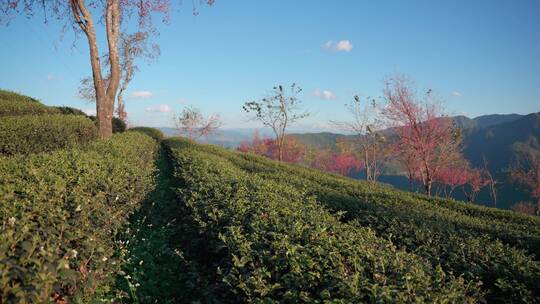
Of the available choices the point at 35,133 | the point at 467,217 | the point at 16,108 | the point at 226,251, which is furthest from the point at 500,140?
the point at 226,251

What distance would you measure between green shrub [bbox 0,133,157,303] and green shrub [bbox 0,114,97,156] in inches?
218

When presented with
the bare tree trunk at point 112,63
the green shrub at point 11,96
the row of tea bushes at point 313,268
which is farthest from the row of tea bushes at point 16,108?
the row of tea bushes at point 313,268

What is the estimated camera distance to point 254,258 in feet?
10.7

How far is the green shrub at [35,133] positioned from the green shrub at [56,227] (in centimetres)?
554

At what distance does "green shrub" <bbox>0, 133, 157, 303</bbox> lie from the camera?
83.1 inches

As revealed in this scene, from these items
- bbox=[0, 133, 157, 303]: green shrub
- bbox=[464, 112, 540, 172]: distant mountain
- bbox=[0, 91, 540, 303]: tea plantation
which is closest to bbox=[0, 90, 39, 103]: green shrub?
bbox=[0, 91, 540, 303]: tea plantation

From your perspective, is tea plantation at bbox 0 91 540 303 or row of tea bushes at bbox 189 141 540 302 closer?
tea plantation at bbox 0 91 540 303

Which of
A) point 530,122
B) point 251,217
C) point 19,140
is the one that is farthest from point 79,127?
point 530,122

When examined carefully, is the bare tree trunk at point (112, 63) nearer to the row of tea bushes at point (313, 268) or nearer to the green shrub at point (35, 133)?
the green shrub at point (35, 133)

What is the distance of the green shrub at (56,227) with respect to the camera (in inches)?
83.1

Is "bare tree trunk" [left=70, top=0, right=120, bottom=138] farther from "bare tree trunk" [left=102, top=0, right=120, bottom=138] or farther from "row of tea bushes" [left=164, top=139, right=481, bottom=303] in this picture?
"row of tea bushes" [left=164, top=139, right=481, bottom=303]

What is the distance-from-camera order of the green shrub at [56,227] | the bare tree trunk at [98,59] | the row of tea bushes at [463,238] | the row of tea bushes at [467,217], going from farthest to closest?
1. the bare tree trunk at [98,59]
2. the row of tea bushes at [467,217]
3. the row of tea bushes at [463,238]
4. the green shrub at [56,227]

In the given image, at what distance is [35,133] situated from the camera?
1054cm

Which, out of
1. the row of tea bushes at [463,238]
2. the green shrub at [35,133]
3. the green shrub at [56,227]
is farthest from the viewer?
the green shrub at [35,133]
